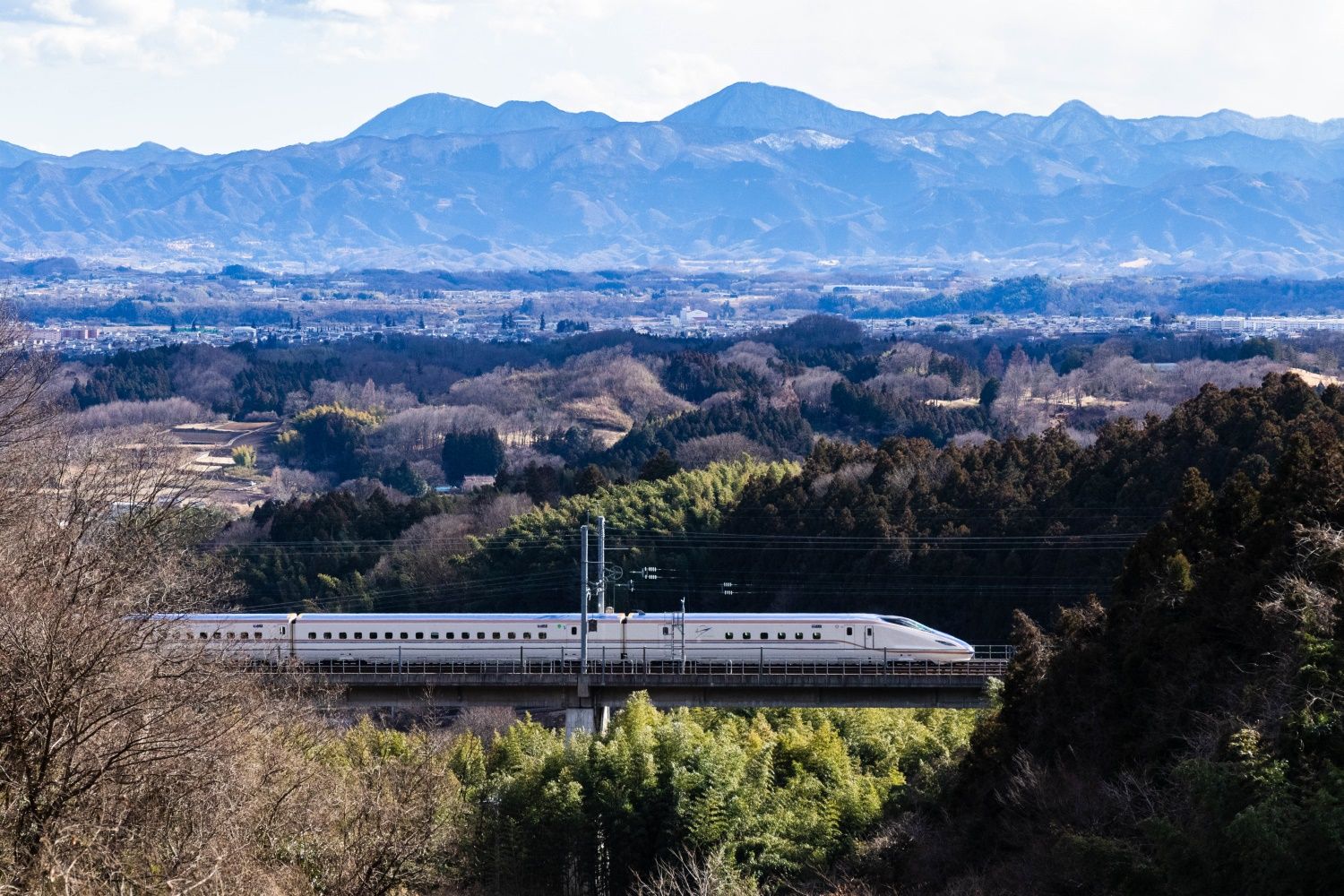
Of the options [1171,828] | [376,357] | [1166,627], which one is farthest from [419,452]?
[1171,828]

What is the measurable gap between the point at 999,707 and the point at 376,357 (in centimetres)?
12975

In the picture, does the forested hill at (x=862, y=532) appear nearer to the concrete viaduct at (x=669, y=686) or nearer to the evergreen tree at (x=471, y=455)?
the concrete viaduct at (x=669, y=686)

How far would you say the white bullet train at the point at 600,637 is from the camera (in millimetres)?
37406


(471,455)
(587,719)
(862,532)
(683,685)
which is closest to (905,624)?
(683,685)

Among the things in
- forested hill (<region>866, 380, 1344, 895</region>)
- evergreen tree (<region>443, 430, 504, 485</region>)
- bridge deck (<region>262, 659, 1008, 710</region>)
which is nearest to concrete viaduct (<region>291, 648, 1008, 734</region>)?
bridge deck (<region>262, 659, 1008, 710</region>)

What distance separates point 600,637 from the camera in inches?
1501

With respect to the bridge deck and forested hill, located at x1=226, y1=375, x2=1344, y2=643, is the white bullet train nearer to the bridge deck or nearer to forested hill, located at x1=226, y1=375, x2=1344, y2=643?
the bridge deck

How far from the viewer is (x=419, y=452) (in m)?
108

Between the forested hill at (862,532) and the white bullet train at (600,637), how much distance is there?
812cm

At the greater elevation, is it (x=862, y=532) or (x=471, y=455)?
(x=862, y=532)

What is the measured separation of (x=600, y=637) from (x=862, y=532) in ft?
51.7

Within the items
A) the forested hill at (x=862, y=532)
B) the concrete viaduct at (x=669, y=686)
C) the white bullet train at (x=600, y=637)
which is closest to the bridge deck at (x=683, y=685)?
the concrete viaduct at (x=669, y=686)

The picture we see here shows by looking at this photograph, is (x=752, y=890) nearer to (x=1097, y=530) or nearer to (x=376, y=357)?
(x=1097, y=530)

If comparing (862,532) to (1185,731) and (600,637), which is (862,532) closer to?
(600,637)
